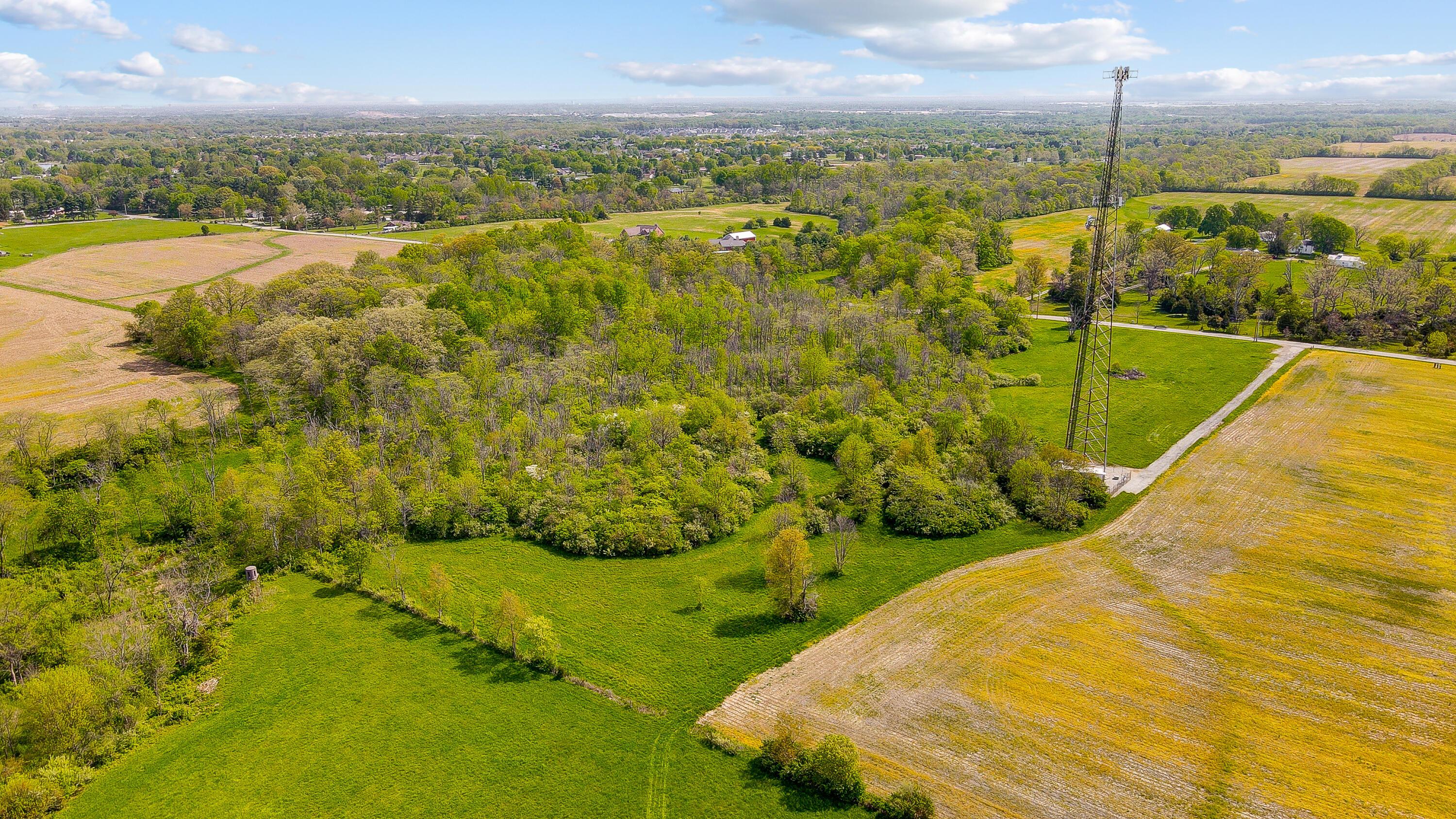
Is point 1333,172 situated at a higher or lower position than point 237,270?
higher

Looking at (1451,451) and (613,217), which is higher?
(613,217)

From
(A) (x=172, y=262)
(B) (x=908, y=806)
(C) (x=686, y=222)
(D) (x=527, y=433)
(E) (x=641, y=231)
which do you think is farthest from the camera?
(C) (x=686, y=222)

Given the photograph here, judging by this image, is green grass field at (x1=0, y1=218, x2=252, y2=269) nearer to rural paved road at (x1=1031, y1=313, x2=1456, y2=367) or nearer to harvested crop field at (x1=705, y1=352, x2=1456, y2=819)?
harvested crop field at (x1=705, y1=352, x2=1456, y2=819)

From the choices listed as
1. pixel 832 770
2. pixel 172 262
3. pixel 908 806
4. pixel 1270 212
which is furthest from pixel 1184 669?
pixel 1270 212

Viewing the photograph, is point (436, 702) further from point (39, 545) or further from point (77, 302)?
point (77, 302)

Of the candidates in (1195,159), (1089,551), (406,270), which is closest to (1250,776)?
(1089,551)

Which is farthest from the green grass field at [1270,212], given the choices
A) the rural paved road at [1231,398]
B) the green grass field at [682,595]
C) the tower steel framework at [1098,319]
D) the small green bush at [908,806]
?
the small green bush at [908,806]

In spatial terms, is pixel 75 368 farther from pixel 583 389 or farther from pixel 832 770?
pixel 832 770
